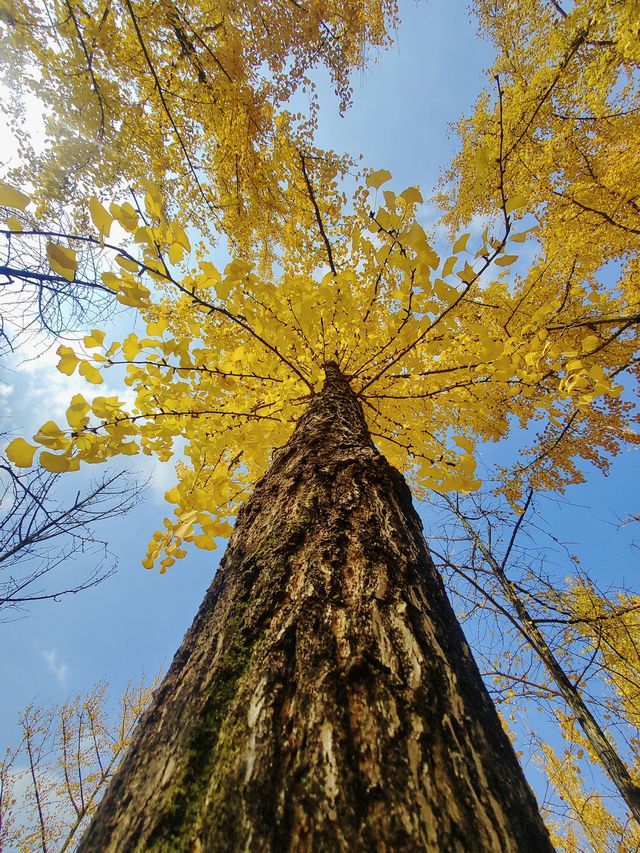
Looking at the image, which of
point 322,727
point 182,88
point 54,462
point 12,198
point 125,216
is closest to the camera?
point 322,727

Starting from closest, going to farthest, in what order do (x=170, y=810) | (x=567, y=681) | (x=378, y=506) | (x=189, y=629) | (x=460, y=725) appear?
(x=170, y=810), (x=460, y=725), (x=189, y=629), (x=378, y=506), (x=567, y=681)

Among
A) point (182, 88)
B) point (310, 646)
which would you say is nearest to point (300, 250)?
point (182, 88)

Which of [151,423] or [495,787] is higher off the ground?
[151,423]

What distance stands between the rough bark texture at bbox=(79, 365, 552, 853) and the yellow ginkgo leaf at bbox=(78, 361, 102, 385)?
88cm

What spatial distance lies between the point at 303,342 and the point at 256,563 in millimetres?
1983

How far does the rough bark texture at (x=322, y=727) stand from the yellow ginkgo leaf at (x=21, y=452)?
739 millimetres

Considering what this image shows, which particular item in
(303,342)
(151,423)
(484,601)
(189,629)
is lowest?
(189,629)

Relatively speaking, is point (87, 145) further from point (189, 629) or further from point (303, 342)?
point (189, 629)

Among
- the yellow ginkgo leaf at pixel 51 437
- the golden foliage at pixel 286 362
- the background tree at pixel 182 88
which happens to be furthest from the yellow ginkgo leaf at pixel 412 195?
the background tree at pixel 182 88

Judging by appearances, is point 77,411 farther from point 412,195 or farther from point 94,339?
point 412,195

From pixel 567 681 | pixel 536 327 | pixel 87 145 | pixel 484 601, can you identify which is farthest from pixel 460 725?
pixel 87 145

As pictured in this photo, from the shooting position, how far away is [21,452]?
1056 millimetres

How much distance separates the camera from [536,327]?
2150mm

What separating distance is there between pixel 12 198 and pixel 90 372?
539 millimetres
